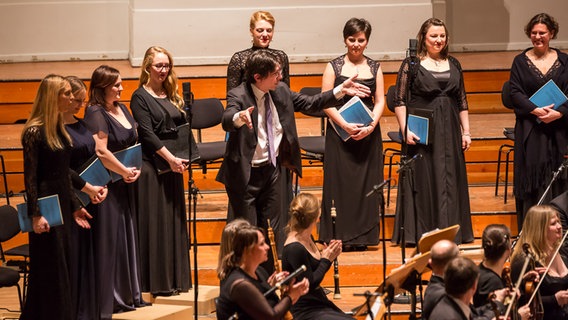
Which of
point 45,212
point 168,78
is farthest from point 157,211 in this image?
point 45,212

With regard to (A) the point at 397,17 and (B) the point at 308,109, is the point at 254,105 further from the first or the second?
(A) the point at 397,17

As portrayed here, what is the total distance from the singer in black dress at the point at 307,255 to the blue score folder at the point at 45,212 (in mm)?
1317

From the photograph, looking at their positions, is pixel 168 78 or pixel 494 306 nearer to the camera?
pixel 494 306

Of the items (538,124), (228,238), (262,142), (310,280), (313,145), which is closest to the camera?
(228,238)

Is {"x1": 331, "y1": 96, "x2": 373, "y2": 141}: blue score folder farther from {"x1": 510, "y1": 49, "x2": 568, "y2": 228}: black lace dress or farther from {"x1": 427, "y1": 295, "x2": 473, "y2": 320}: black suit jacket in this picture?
{"x1": 427, "y1": 295, "x2": 473, "y2": 320}: black suit jacket

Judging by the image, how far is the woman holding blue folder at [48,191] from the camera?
18.9 feet

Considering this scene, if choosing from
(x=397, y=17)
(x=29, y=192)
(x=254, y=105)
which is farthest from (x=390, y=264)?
(x=397, y=17)

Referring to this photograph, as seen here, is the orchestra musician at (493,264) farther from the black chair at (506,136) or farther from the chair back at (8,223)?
the chair back at (8,223)

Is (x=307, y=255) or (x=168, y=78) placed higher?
(x=168, y=78)

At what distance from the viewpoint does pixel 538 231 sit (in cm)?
576

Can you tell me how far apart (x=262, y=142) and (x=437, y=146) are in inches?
57.6

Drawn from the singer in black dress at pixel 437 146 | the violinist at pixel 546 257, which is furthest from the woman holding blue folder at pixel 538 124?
the violinist at pixel 546 257

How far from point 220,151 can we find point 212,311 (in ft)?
4.81

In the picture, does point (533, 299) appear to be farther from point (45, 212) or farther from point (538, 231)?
point (45, 212)
